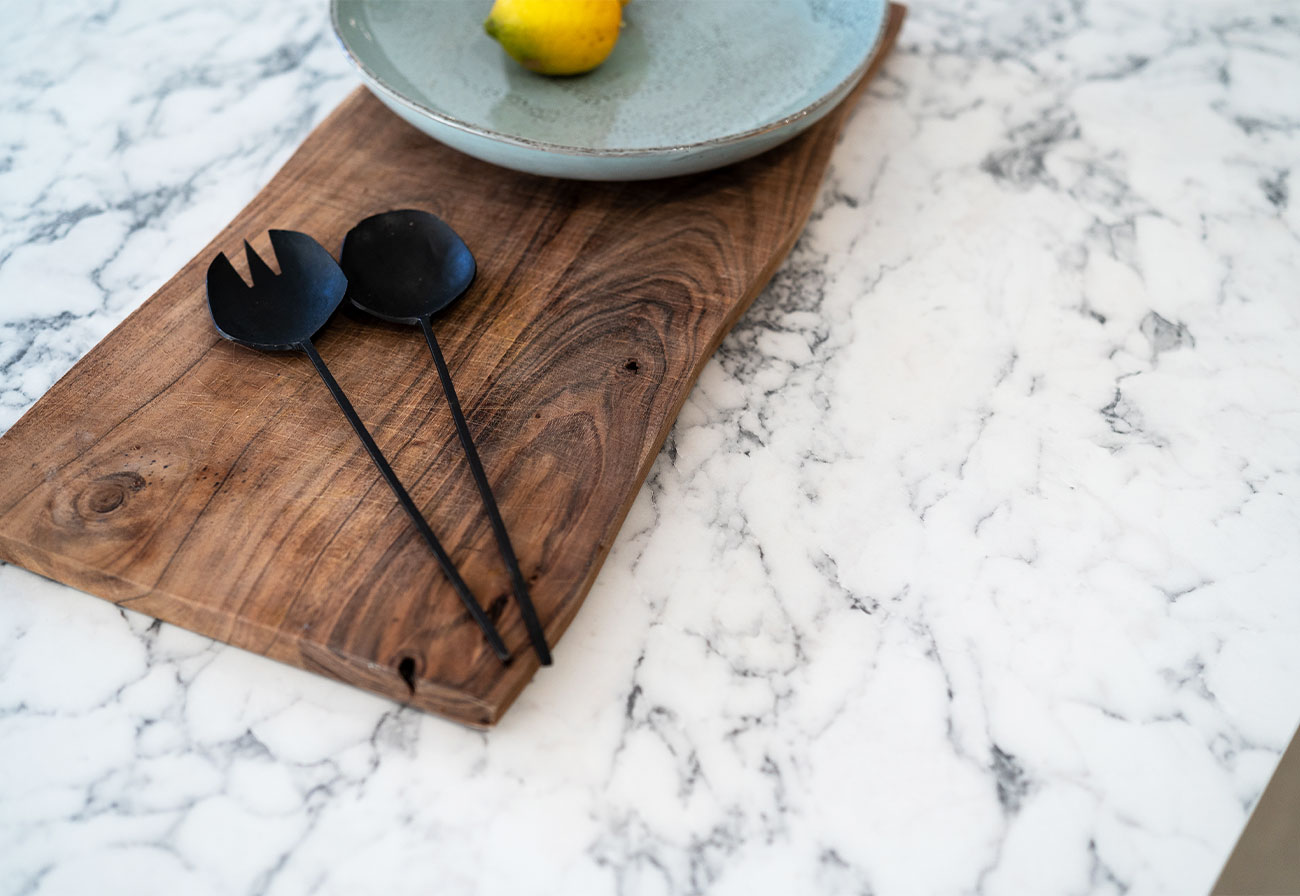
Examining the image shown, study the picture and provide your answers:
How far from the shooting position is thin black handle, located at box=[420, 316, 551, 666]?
20.2 inches

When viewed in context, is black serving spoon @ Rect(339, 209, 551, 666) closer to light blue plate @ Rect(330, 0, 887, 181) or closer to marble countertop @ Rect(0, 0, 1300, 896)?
light blue plate @ Rect(330, 0, 887, 181)

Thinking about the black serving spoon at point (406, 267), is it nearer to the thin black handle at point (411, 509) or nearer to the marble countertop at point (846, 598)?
the thin black handle at point (411, 509)

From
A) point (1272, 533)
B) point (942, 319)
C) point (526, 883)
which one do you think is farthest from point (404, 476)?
point (1272, 533)

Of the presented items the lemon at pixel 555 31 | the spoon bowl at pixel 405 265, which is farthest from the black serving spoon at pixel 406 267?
the lemon at pixel 555 31

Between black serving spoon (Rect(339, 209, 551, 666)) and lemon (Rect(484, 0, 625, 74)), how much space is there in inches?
7.1

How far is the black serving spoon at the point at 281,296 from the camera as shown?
646mm

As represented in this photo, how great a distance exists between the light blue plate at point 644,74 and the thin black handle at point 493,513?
0.18 m

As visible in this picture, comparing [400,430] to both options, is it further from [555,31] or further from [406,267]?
[555,31]

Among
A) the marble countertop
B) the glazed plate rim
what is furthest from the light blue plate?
the marble countertop

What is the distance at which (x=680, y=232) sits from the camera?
743 millimetres

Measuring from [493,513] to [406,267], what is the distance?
0.75ft

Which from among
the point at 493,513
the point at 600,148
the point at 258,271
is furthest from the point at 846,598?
the point at 258,271

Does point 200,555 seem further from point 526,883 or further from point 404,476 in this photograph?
point 526,883

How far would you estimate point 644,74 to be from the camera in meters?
0.83
